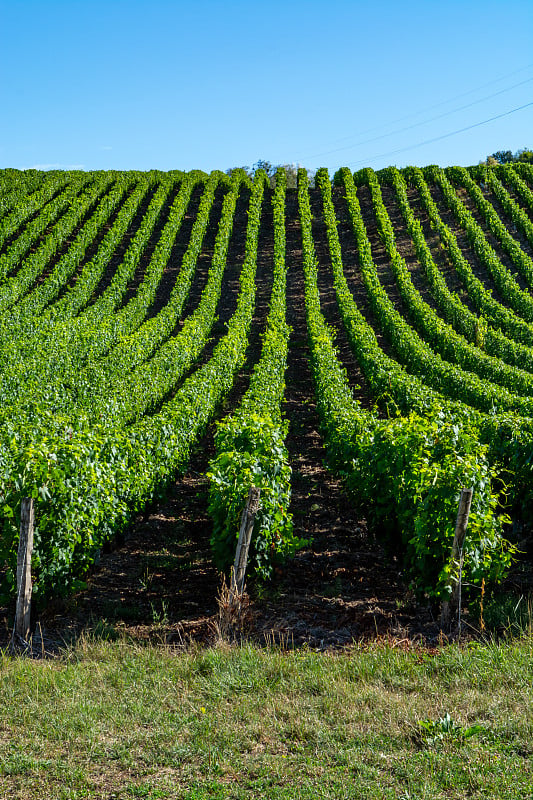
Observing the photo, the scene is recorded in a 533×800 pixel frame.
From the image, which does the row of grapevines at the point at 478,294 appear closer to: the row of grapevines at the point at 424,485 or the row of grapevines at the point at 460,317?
the row of grapevines at the point at 460,317

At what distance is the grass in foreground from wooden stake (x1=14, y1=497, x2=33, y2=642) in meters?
0.59

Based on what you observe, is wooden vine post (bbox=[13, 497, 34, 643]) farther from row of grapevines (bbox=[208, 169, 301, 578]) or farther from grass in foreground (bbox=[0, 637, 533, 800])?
row of grapevines (bbox=[208, 169, 301, 578])

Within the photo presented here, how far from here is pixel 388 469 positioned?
9930 millimetres

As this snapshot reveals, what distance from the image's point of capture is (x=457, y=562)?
24.6 feet

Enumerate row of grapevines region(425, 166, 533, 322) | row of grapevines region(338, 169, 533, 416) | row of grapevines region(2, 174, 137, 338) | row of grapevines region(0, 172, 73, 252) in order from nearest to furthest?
row of grapevines region(338, 169, 533, 416), row of grapevines region(2, 174, 137, 338), row of grapevines region(425, 166, 533, 322), row of grapevines region(0, 172, 73, 252)

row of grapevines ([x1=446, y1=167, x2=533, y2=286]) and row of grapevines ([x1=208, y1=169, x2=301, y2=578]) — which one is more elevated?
row of grapevines ([x1=446, y1=167, x2=533, y2=286])

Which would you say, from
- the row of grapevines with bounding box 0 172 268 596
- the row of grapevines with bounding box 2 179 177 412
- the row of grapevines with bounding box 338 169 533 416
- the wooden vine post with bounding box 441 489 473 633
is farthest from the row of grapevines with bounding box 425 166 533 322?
the wooden vine post with bounding box 441 489 473 633

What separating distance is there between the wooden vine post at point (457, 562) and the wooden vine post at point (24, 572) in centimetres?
501

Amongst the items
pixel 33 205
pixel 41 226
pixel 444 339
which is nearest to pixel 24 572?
pixel 444 339

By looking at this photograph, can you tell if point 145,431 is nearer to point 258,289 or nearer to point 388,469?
point 388,469

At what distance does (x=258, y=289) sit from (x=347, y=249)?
31.5ft

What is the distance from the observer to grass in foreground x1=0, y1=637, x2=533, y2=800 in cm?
475

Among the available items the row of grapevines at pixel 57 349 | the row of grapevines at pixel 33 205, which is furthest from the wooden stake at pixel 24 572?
the row of grapevines at pixel 33 205

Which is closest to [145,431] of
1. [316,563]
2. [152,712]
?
[316,563]
